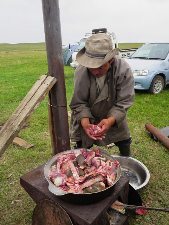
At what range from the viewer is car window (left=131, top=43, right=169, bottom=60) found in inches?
411

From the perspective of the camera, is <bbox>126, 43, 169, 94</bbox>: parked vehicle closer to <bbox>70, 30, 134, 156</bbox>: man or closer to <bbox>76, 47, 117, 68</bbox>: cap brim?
<bbox>70, 30, 134, 156</bbox>: man

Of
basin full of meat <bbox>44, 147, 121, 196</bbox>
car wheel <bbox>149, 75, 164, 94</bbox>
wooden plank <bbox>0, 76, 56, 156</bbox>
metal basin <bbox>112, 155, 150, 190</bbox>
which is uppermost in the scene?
wooden plank <bbox>0, 76, 56, 156</bbox>

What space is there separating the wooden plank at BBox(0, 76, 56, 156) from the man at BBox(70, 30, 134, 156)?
39 centimetres

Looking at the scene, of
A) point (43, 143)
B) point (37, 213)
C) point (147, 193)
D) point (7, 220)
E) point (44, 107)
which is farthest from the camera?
point (44, 107)

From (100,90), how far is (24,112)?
37.8 inches

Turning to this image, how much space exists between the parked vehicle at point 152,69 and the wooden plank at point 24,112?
675 centimetres

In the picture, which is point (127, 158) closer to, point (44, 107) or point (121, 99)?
point (121, 99)

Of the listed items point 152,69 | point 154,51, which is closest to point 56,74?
point 152,69

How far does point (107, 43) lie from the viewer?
3105 mm

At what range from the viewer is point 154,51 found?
1078 cm

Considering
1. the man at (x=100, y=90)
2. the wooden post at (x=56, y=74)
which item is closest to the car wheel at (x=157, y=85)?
the man at (x=100, y=90)

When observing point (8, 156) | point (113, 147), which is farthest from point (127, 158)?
point (8, 156)

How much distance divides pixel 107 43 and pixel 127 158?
2.07 m

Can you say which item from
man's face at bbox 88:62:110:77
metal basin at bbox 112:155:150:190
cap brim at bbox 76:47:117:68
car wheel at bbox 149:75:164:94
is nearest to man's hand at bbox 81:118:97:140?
man's face at bbox 88:62:110:77
